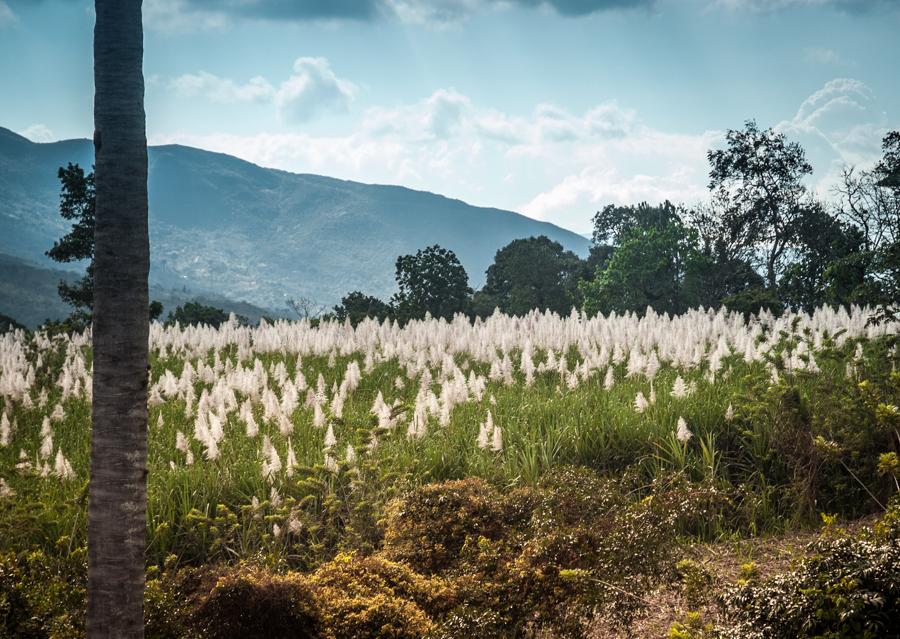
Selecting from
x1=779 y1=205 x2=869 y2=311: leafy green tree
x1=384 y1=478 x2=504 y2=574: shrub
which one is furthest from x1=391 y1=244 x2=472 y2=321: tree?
x1=384 y1=478 x2=504 y2=574: shrub

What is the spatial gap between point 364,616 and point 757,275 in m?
27.4

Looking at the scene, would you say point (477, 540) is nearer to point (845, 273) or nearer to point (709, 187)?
point (845, 273)

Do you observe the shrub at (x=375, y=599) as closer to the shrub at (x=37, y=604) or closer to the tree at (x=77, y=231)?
the shrub at (x=37, y=604)

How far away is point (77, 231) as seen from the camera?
21328 millimetres

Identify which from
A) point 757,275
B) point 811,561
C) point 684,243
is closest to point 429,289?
point 684,243

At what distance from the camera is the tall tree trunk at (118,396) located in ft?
13.0

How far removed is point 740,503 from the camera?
8273 millimetres

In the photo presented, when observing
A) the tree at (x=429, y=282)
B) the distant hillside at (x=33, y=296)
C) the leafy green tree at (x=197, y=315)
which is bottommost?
the distant hillside at (x=33, y=296)

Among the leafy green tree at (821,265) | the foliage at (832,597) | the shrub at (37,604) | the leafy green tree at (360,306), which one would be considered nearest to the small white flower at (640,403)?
the foliage at (832,597)

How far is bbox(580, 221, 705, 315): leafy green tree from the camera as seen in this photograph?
1061 inches

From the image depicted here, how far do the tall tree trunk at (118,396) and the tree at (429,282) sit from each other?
22.3 m

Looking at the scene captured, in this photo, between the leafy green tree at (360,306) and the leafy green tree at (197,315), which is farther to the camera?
the leafy green tree at (197,315)

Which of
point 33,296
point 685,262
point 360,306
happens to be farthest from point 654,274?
point 33,296

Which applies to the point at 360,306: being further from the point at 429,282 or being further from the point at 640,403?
the point at 640,403
